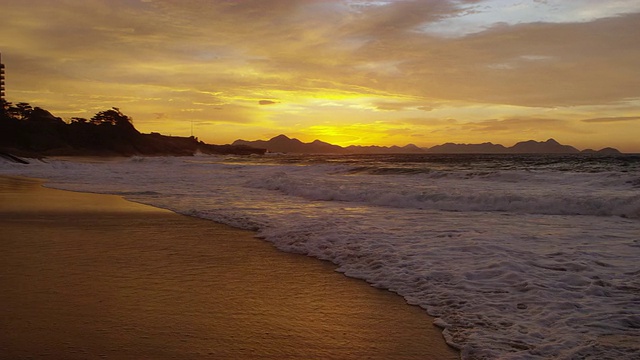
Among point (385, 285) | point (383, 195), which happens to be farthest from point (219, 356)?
point (383, 195)

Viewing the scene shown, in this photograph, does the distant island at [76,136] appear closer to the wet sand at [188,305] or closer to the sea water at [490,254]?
the sea water at [490,254]

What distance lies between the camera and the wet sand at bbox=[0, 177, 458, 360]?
3.50 metres

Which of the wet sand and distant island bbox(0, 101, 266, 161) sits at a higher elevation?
distant island bbox(0, 101, 266, 161)

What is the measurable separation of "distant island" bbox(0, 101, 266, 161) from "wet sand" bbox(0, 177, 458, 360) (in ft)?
254

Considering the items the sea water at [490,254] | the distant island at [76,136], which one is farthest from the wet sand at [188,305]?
the distant island at [76,136]

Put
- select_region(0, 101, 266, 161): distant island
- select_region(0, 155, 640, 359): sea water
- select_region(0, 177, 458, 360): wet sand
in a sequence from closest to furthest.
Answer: select_region(0, 177, 458, 360): wet sand → select_region(0, 155, 640, 359): sea water → select_region(0, 101, 266, 161): distant island

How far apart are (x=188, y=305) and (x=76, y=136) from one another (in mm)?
114773

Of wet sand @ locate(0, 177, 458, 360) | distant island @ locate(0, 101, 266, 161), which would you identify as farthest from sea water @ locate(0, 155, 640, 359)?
distant island @ locate(0, 101, 266, 161)

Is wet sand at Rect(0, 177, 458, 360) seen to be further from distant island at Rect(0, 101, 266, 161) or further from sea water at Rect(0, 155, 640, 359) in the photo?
distant island at Rect(0, 101, 266, 161)

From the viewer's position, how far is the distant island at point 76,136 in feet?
282

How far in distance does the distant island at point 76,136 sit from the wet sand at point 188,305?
7748 centimetres

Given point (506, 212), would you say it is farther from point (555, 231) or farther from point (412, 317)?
point (412, 317)

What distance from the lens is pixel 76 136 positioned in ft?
344

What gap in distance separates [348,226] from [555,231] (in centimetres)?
396
